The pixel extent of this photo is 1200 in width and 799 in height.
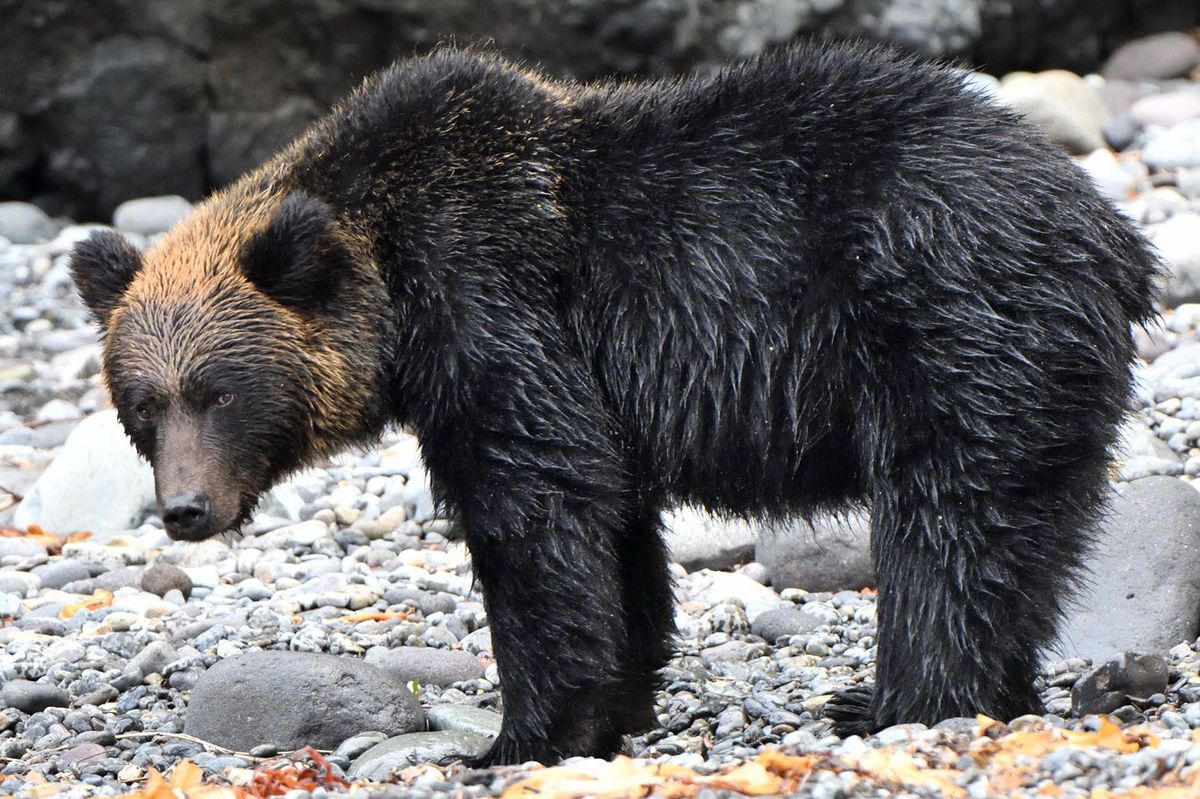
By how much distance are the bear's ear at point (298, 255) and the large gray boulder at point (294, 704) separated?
5.21 feet

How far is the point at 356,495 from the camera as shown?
33.4 ft

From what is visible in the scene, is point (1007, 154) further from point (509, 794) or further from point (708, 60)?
point (708, 60)

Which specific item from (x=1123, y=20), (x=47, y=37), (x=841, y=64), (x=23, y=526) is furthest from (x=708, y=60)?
(x=841, y=64)

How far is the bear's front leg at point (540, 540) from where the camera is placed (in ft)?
18.3

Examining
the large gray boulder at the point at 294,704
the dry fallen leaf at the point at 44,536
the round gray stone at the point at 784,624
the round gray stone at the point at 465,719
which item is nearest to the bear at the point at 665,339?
the round gray stone at the point at 465,719

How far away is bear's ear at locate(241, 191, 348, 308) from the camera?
19.0 ft

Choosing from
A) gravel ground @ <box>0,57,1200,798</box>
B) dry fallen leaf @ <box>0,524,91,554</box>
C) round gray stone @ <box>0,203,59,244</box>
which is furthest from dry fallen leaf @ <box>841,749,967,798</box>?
round gray stone @ <box>0,203,59,244</box>

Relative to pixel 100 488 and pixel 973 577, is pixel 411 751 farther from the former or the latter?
pixel 100 488

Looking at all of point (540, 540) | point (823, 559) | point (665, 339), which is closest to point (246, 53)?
point (823, 559)

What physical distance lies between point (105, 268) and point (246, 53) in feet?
32.1

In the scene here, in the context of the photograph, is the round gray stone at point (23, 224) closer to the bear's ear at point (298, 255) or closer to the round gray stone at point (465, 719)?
the bear's ear at point (298, 255)

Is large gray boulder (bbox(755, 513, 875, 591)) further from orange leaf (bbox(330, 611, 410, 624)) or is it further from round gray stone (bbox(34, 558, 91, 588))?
round gray stone (bbox(34, 558, 91, 588))

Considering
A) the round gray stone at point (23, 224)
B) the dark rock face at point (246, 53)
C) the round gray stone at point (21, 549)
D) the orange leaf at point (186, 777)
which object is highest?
the dark rock face at point (246, 53)

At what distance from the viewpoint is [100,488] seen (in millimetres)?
9867
